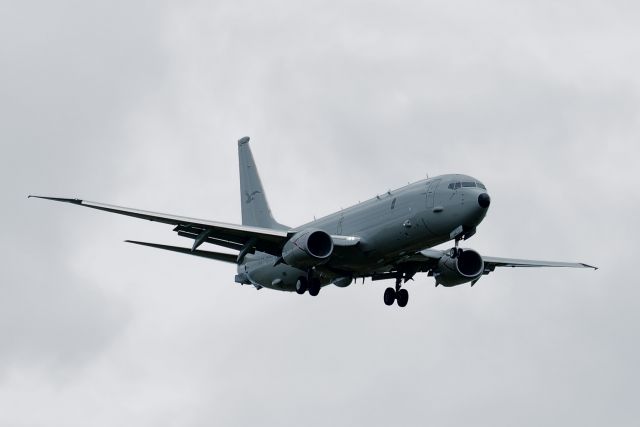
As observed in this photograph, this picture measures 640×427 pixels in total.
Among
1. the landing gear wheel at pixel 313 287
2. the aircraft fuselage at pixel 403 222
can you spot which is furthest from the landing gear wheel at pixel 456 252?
the landing gear wheel at pixel 313 287

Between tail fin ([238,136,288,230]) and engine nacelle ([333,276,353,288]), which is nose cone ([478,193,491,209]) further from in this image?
tail fin ([238,136,288,230])

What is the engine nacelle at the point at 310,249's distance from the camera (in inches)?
2314

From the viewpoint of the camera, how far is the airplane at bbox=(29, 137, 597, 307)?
5644 cm

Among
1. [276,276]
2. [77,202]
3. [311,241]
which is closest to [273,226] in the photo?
[276,276]

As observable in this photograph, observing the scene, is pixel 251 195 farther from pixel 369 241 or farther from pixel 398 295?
pixel 369 241

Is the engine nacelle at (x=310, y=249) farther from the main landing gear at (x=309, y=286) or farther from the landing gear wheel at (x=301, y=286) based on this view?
the landing gear wheel at (x=301, y=286)

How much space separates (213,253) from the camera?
212 ft

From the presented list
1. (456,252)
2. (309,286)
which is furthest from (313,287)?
(456,252)

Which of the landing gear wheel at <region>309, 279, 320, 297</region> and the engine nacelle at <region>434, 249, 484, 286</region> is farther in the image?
the engine nacelle at <region>434, 249, 484, 286</region>

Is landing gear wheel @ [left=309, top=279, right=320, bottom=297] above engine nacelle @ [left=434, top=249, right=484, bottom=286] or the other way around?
the other way around

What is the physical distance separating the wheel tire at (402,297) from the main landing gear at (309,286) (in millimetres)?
5115

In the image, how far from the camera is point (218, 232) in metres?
60.7

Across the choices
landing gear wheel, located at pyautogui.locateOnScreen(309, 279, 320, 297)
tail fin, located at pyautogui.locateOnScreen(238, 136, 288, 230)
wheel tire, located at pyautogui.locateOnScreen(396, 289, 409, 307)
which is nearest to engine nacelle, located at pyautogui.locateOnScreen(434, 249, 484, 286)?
wheel tire, located at pyautogui.locateOnScreen(396, 289, 409, 307)

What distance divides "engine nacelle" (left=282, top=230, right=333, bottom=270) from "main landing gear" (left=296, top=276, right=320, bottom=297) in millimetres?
2366
